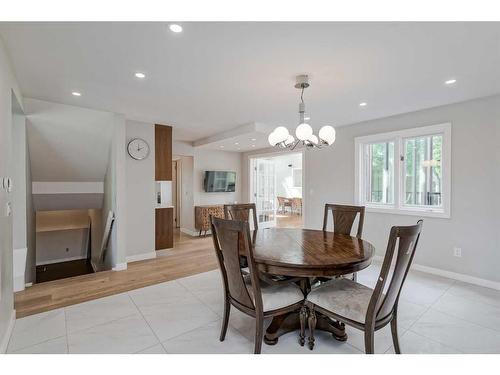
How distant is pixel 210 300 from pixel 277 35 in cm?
253

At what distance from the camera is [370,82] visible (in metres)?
2.68

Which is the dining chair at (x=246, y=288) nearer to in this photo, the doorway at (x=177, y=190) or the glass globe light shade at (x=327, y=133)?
the glass globe light shade at (x=327, y=133)

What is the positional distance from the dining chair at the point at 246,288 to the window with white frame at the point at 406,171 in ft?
9.33

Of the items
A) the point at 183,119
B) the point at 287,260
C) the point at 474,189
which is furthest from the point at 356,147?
the point at 287,260

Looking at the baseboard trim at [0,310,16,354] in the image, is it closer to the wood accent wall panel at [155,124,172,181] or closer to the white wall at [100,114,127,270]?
the white wall at [100,114,127,270]

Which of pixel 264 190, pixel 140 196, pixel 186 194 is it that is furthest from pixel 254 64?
pixel 264 190

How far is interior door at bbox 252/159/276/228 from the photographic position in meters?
7.23

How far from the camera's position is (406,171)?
13.1 ft

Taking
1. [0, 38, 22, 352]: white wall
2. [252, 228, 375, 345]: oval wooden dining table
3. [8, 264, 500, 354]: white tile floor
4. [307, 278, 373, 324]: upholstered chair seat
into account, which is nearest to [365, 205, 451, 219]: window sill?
[8, 264, 500, 354]: white tile floor

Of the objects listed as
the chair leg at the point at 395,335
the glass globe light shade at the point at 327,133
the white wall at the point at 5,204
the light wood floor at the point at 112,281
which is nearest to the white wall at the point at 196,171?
the light wood floor at the point at 112,281

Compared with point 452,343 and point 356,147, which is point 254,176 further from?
point 452,343

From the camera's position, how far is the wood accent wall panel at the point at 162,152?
4.57 metres

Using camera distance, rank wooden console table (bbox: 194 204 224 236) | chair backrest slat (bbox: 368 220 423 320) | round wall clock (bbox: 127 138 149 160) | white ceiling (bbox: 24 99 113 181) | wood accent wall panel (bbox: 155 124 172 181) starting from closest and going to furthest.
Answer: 1. chair backrest slat (bbox: 368 220 423 320)
2. white ceiling (bbox: 24 99 113 181)
3. round wall clock (bbox: 127 138 149 160)
4. wood accent wall panel (bbox: 155 124 172 181)
5. wooden console table (bbox: 194 204 224 236)

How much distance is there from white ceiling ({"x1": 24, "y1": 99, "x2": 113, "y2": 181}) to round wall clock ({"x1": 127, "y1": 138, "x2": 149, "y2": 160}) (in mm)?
387
